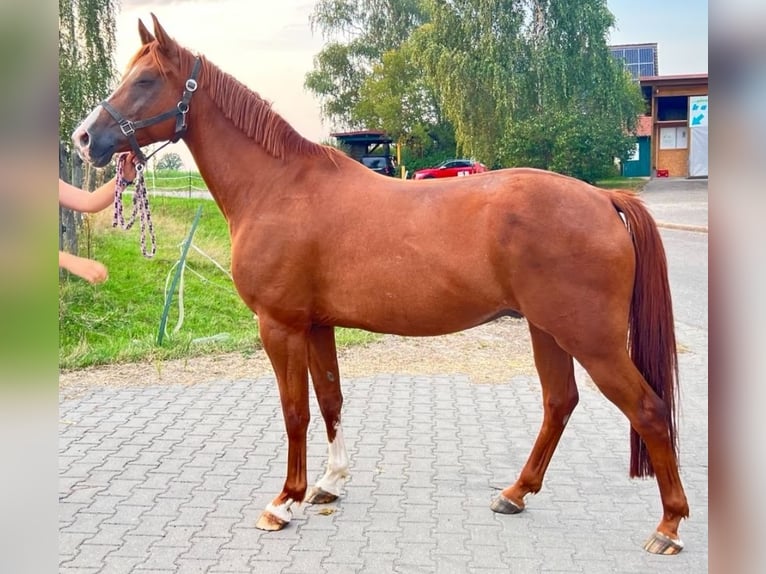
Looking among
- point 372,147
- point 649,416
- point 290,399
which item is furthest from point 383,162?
point 649,416

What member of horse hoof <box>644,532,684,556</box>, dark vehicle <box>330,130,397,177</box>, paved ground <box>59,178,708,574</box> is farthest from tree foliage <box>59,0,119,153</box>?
horse hoof <box>644,532,684,556</box>

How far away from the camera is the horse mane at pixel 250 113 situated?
3.04 m

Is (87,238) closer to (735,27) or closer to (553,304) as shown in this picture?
(553,304)

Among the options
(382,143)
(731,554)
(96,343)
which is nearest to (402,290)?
(731,554)

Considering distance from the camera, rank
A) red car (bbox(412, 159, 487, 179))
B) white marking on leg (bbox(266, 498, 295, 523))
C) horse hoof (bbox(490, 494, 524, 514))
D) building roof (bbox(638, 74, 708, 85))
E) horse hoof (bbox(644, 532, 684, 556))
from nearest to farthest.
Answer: building roof (bbox(638, 74, 708, 85))
horse hoof (bbox(644, 532, 684, 556))
white marking on leg (bbox(266, 498, 295, 523))
horse hoof (bbox(490, 494, 524, 514))
red car (bbox(412, 159, 487, 179))

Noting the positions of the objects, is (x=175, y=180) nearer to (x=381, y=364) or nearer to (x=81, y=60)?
(x=81, y=60)

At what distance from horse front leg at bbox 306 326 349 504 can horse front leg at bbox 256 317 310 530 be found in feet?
0.81

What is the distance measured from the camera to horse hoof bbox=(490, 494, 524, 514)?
10.8ft

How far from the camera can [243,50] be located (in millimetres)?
5820

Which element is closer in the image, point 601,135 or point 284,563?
point 284,563

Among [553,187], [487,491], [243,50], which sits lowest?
[487,491]

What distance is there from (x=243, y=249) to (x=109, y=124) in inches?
30.6

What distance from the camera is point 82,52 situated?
614 centimetres

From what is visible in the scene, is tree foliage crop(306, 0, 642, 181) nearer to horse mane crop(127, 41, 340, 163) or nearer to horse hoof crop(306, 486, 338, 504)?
horse mane crop(127, 41, 340, 163)
